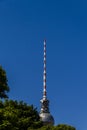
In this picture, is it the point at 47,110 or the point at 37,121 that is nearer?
the point at 37,121

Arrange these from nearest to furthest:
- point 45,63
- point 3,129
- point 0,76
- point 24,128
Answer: point 3,129 → point 0,76 → point 24,128 → point 45,63

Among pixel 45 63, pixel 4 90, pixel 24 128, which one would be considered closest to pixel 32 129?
pixel 24 128

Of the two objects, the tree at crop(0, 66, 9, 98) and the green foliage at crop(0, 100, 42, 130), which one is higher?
the green foliage at crop(0, 100, 42, 130)

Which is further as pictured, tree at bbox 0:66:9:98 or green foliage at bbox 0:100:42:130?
green foliage at bbox 0:100:42:130

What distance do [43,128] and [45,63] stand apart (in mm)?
91594

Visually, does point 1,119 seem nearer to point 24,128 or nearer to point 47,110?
point 24,128

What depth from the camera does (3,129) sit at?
193 ft

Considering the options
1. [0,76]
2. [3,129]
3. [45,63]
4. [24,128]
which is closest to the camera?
[3,129]

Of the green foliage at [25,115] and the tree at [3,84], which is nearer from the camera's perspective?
the tree at [3,84]

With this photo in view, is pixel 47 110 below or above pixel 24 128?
above

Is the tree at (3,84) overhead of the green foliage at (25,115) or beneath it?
beneath

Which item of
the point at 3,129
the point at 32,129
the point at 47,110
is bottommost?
the point at 3,129

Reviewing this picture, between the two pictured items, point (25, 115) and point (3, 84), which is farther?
point (25, 115)

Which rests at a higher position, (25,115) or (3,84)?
(25,115)
